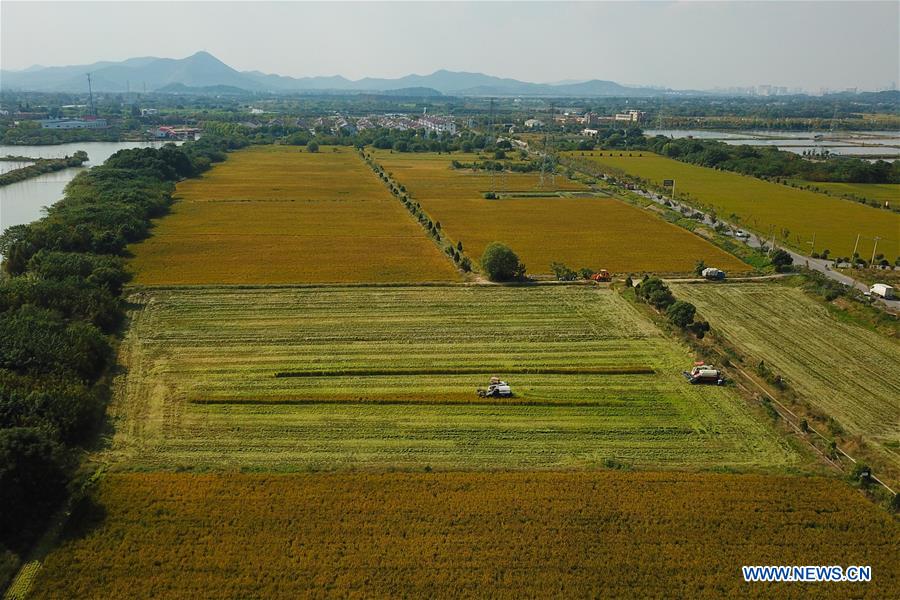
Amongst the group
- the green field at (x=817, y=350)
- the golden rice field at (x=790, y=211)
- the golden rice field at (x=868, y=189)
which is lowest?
the green field at (x=817, y=350)

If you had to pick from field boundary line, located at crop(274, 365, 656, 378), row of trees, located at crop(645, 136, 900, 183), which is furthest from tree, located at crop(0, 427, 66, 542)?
row of trees, located at crop(645, 136, 900, 183)

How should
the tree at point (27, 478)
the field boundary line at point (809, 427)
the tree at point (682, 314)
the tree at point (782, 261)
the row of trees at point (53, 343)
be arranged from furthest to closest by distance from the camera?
the tree at point (782, 261) < the tree at point (682, 314) < the field boundary line at point (809, 427) < the row of trees at point (53, 343) < the tree at point (27, 478)

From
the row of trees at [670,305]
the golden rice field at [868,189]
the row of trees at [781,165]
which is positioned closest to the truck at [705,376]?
A: the row of trees at [670,305]

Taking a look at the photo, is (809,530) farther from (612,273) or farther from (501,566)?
(612,273)

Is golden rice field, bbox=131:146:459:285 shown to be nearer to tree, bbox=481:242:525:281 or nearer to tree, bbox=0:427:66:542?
tree, bbox=481:242:525:281

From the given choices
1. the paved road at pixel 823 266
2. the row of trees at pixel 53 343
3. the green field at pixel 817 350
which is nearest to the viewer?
the row of trees at pixel 53 343

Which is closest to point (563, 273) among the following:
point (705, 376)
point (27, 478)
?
point (705, 376)

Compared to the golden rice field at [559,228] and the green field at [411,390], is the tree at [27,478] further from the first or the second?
the golden rice field at [559,228]

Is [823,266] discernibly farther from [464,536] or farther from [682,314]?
[464,536]
